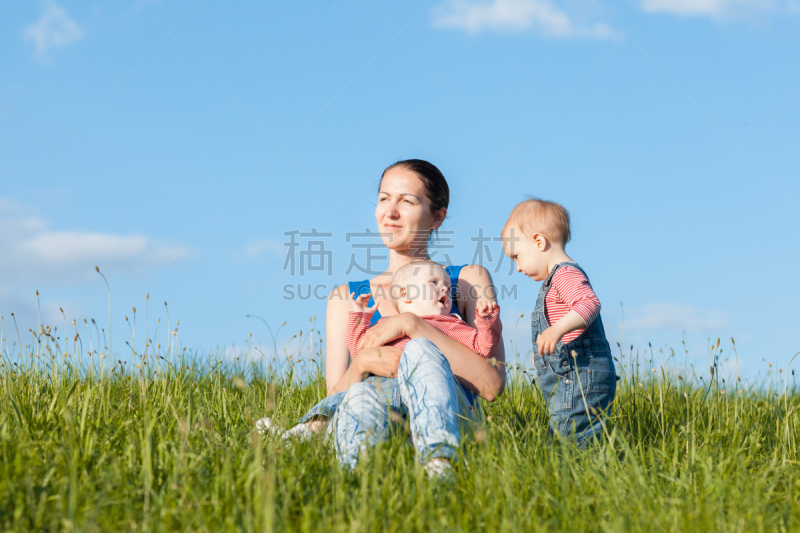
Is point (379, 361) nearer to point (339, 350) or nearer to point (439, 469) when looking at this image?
point (339, 350)

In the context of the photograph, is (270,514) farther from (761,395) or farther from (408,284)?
(761,395)

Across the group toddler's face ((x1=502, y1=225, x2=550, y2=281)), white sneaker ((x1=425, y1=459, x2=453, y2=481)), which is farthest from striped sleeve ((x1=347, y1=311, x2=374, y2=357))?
white sneaker ((x1=425, y1=459, x2=453, y2=481))

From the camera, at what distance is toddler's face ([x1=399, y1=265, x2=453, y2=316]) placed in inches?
162

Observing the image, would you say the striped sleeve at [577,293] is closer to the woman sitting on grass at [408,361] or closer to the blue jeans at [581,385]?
the blue jeans at [581,385]

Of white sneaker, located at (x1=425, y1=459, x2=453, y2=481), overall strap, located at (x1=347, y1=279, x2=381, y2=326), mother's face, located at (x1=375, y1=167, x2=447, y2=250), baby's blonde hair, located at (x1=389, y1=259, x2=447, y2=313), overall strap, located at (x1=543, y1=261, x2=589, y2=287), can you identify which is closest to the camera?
white sneaker, located at (x1=425, y1=459, x2=453, y2=481)

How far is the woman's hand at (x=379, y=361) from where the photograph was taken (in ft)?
12.0

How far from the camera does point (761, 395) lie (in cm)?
626

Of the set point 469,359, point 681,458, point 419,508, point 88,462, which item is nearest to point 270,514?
point 419,508

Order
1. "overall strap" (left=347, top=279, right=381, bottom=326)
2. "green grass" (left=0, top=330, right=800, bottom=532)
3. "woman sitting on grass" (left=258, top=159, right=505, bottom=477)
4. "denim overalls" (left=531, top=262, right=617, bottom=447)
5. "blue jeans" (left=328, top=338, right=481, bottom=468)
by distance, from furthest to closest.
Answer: "overall strap" (left=347, top=279, right=381, bottom=326) → "denim overalls" (left=531, top=262, right=617, bottom=447) → "woman sitting on grass" (left=258, top=159, right=505, bottom=477) → "blue jeans" (left=328, top=338, right=481, bottom=468) → "green grass" (left=0, top=330, right=800, bottom=532)

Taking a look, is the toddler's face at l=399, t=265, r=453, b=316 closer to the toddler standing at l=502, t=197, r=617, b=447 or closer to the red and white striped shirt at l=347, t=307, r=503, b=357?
the red and white striped shirt at l=347, t=307, r=503, b=357

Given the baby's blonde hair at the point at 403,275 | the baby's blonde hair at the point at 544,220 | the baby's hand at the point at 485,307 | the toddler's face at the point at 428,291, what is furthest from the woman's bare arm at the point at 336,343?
the baby's blonde hair at the point at 544,220

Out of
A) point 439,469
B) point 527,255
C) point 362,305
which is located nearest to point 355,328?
point 362,305

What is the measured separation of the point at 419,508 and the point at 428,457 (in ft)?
1.49

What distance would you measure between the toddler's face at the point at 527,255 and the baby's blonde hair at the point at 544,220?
0.05 meters
